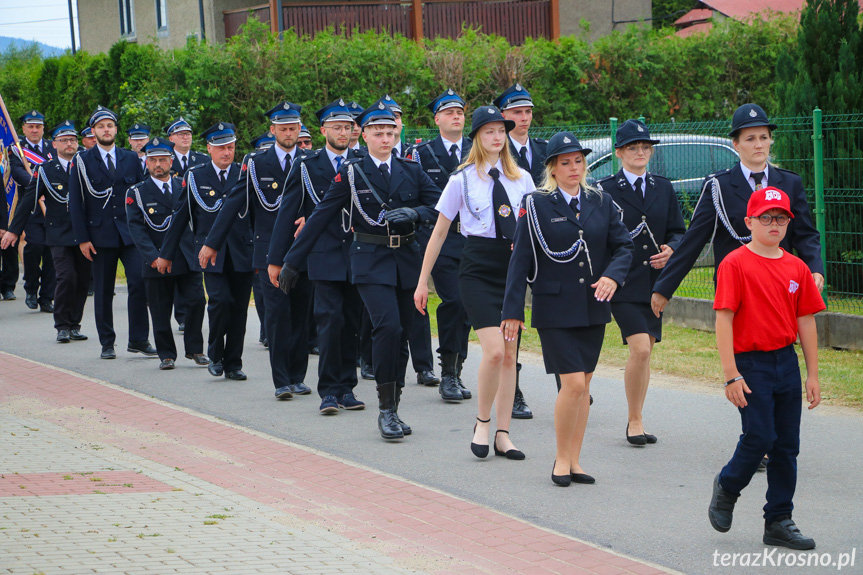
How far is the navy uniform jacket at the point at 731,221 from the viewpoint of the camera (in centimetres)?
641

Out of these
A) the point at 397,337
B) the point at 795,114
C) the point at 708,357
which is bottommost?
the point at 708,357

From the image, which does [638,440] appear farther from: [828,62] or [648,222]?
[828,62]

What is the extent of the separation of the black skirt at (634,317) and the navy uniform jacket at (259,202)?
3.36 metres

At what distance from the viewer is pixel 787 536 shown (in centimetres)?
521

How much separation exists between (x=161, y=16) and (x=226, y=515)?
27.0 m

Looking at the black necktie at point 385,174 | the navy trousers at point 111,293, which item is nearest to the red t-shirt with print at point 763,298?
the black necktie at point 385,174

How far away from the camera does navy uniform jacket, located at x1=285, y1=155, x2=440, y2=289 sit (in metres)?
7.88

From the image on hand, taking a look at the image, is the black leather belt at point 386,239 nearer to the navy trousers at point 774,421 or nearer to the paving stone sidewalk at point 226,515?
the paving stone sidewalk at point 226,515

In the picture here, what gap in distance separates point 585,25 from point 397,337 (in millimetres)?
14367

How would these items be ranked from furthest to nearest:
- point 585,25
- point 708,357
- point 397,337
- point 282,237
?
point 585,25
point 708,357
point 282,237
point 397,337

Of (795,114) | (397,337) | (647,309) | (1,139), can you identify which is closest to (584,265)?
(647,309)

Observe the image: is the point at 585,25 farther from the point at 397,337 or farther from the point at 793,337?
the point at 793,337

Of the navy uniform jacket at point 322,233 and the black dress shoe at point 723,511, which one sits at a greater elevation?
the navy uniform jacket at point 322,233

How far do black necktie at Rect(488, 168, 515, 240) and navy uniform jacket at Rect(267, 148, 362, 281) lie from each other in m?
1.48
